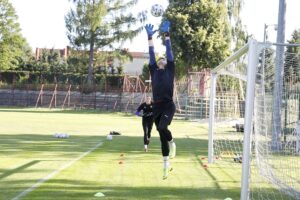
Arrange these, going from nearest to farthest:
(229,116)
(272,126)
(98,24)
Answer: (272,126)
(229,116)
(98,24)

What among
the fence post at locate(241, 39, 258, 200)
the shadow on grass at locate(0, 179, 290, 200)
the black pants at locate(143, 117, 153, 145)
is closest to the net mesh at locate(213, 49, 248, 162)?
the black pants at locate(143, 117, 153, 145)

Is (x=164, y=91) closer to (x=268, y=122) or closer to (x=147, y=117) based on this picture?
(x=268, y=122)

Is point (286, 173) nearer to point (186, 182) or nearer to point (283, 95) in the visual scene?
point (283, 95)

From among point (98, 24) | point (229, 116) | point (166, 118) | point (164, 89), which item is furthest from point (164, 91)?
point (98, 24)

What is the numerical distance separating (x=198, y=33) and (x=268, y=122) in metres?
Result: 36.1

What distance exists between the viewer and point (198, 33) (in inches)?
1866

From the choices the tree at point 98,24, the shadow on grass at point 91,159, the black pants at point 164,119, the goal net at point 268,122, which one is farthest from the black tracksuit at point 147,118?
the tree at point 98,24

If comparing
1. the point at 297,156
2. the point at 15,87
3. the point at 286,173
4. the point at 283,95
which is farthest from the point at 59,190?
the point at 15,87

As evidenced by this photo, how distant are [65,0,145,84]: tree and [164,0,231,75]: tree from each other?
15.6 metres

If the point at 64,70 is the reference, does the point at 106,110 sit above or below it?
below

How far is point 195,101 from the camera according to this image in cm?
4350

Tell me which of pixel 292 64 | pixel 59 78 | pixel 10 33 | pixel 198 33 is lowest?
pixel 292 64

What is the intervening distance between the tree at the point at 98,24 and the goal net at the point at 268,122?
1913 inches

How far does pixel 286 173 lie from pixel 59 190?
19.3 ft
